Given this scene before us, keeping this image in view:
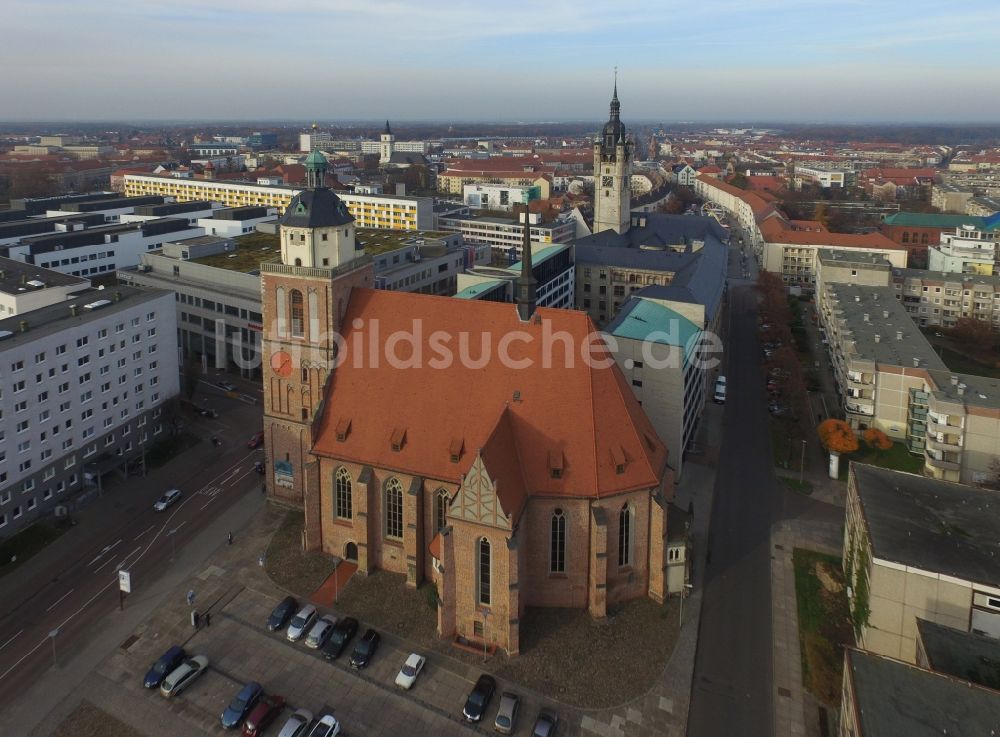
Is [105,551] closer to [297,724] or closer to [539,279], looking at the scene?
[297,724]

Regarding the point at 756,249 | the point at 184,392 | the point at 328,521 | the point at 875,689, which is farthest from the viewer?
the point at 756,249

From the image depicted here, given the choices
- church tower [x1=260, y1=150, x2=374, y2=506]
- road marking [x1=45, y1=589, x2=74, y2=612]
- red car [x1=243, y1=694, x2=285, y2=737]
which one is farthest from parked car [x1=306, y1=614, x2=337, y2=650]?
road marking [x1=45, y1=589, x2=74, y2=612]

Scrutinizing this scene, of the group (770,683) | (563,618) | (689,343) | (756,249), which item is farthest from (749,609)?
(756,249)

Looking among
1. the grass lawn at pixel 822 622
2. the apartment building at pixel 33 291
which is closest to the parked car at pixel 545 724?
the grass lawn at pixel 822 622

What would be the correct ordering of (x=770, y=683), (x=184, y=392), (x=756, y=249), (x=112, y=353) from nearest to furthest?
(x=770, y=683) → (x=112, y=353) → (x=184, y=392) → (x=756, y=249)

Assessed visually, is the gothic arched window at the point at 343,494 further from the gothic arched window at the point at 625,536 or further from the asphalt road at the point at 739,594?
the asphalt road at the point at 739,594

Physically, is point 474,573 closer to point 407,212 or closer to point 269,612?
point 269,612
